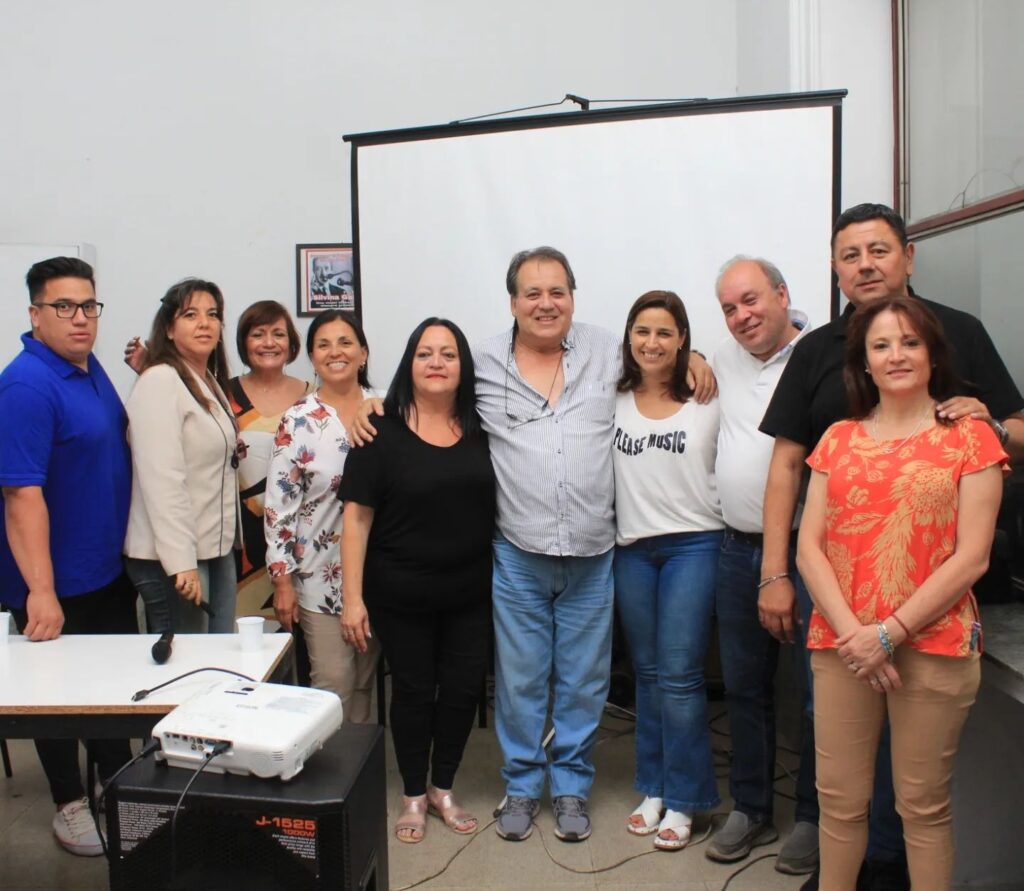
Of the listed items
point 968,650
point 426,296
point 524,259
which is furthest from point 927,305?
point 426,296

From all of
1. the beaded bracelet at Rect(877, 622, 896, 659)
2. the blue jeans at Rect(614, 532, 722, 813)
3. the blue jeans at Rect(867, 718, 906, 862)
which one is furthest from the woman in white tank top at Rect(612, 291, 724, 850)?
the beaded bracelet at Rect(877, 622, 896, 659)

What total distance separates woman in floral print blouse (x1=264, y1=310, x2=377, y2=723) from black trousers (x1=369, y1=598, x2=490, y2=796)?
137 millimetres

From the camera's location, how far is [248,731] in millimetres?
1320

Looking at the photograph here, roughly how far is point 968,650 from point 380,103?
10.5 feet

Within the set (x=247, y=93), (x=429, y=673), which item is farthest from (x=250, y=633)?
(x=247, y=93)

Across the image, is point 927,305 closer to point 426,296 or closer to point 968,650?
point 968,650

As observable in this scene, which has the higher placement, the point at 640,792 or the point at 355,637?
the point at 355,637

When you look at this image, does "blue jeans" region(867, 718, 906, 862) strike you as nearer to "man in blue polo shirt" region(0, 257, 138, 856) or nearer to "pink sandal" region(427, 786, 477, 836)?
"pink sandal" region(427, 786, 477, 836)

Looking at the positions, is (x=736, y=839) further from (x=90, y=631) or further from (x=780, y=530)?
(x=90, y=631)

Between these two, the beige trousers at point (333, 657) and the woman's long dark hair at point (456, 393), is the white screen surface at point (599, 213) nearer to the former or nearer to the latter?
the woman's long dark hair at point (456, 393)

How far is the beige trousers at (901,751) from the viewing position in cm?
155

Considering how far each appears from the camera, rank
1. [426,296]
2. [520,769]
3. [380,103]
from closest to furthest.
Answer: [520,769] → [426,296] → [380,103]

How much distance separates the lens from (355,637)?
2.19 meters

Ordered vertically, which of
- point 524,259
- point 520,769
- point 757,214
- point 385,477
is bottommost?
point 520,769
